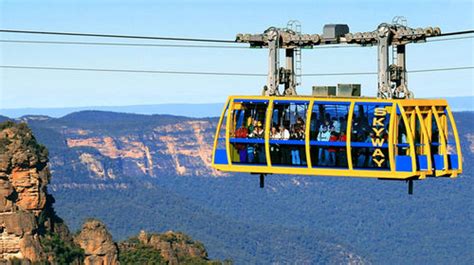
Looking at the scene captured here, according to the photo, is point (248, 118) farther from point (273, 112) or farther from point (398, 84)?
point (398, 84)

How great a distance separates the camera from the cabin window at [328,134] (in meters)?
67.8

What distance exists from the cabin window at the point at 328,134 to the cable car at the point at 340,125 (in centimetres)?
4

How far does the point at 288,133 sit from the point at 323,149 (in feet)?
6.54

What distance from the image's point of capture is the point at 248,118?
7069 cm

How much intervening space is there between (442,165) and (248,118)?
7788 millimetres

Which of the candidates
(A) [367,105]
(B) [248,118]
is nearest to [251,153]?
(B) [248,118]

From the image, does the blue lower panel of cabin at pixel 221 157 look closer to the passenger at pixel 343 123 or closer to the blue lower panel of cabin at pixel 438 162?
the passenger at pixel 343 123

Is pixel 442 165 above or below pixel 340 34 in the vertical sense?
below

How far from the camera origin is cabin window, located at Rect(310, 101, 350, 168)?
6775cm

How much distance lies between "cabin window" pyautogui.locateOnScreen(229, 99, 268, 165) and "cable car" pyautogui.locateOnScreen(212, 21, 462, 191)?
38mm

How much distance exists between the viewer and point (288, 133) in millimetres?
69438

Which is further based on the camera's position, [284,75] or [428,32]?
[284,75]

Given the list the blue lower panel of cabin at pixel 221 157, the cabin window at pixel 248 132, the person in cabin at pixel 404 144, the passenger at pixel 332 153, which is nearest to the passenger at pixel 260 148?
the cabin window at pixel 248 132

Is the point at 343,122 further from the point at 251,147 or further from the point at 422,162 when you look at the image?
the point at 251,147
